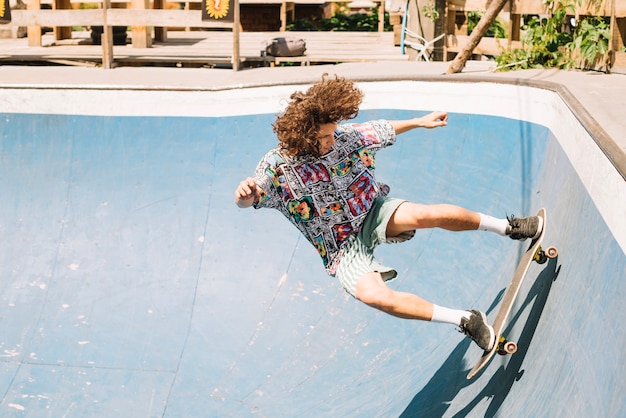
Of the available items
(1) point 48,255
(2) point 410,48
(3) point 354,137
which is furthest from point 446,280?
(2) point 410,48

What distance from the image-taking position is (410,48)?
485 inches

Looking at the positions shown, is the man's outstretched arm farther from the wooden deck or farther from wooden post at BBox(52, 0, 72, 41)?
wooden post at BBox(52, 0, 72, 41)

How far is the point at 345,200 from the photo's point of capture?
4.89 m

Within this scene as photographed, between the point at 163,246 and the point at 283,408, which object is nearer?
the point at 283,408

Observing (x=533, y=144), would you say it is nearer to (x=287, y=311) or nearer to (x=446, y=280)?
(x=446, y=280)

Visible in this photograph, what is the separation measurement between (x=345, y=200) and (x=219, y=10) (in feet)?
18.9

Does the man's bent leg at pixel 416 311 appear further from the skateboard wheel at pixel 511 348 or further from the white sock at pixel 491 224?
the white sock at pixel 491 224

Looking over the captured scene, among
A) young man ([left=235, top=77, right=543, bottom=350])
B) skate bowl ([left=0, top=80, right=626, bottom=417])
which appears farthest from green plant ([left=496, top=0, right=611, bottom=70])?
young man ([left=235, top=77, right=543, bottom=350])

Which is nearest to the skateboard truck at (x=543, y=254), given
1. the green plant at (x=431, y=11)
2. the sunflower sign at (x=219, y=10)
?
the sunflower sign at (x=219, y=10)

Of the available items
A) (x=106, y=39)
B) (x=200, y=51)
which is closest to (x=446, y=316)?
(x=106, y=39)

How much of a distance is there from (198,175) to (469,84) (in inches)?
101

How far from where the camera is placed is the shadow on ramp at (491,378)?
463 centimetres

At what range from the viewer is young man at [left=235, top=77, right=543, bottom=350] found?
463 centimetres

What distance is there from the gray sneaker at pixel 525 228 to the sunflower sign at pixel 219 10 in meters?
5.83
